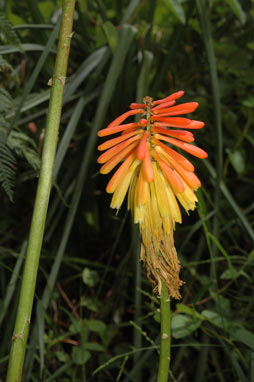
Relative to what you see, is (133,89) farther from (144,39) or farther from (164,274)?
(164,274)

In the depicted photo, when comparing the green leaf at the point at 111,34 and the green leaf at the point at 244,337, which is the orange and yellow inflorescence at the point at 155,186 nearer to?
the green leaf at the point at 244,337

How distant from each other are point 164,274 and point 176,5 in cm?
83

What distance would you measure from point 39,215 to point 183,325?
61 centimetres

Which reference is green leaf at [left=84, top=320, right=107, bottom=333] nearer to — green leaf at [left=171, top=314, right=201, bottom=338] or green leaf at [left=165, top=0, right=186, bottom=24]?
green leaf at [left=171, top=314, right=201, bottom=338]

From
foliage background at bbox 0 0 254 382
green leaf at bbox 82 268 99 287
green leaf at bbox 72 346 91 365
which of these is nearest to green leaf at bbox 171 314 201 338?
foliage background at bbox 0 0 254 382

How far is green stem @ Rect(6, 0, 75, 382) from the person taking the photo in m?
0.46

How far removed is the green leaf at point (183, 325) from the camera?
0.96m

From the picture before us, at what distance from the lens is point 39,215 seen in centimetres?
48

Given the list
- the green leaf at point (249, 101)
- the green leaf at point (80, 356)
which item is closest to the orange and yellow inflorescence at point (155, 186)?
the green leaf at point (80, 356)

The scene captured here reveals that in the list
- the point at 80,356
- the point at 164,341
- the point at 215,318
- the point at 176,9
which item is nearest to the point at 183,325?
the point at 215,318

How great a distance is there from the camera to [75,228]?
5.11ft

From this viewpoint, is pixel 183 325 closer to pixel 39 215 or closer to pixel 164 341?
pixel 164 341

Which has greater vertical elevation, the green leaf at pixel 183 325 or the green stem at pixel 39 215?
the green stem at pixel 39 215

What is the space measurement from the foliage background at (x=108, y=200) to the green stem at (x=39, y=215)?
54 cm
